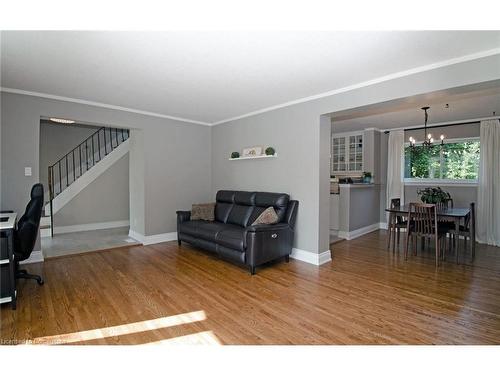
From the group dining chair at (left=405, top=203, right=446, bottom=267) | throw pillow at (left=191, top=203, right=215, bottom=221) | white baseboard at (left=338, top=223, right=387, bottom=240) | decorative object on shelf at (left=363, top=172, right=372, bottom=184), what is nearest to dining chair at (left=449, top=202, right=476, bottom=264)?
dining chair at (left=405, top=203, right=446, bottom=267)

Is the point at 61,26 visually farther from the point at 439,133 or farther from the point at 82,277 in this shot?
the point at 439,133

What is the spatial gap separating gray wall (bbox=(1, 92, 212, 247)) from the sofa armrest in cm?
229

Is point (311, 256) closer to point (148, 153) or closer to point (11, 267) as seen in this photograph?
point (148, 153)

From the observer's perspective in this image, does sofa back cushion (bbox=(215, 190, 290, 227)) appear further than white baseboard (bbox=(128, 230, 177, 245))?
No

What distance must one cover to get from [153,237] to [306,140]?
10.5 ft

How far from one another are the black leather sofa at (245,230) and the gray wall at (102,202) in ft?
8.82

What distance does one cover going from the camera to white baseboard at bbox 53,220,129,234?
5.84 meters

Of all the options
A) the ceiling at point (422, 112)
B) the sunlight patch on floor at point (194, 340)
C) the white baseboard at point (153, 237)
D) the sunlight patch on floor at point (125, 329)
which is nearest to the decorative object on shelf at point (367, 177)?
the ceiling at point (422, 112)

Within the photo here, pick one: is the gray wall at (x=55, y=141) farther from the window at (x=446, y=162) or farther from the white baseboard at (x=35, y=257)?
the window at (x=446, y=162)

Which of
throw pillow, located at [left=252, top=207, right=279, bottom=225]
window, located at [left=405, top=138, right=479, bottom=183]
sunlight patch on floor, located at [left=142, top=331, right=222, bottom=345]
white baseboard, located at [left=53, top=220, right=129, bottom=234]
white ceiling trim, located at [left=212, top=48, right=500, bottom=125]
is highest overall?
white ceiling trim, located at [left=212, top=48, right=500, bottom=125]

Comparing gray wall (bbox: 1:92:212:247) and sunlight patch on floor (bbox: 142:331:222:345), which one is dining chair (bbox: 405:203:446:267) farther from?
gray wall (bbox: 1:92:212:247)

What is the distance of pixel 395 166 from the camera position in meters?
6.39

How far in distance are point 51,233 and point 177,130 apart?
127 inches

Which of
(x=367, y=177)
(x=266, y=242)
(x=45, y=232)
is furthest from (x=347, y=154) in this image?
(x=45, y=232)
